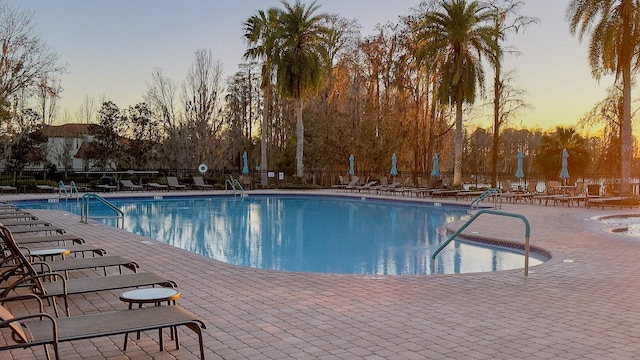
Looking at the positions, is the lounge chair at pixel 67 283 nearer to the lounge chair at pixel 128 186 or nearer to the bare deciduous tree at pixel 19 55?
the lounge chair at pixel 128 186

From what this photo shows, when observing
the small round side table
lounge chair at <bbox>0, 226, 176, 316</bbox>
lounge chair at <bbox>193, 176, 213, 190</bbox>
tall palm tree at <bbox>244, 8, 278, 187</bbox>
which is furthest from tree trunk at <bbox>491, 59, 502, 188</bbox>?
the small round side table

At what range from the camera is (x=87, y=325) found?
11.5ft

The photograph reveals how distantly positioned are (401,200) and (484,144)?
33178 millimetres

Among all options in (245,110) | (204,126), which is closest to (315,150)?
(204,126)

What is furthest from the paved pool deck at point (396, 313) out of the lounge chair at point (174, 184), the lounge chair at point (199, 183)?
the lounge chair at point (199, 183)

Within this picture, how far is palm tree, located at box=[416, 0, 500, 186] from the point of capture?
25.2 meters

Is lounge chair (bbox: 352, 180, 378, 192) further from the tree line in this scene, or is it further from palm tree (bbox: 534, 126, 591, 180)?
palm tree (bbox: 534, 126, 591, 180)

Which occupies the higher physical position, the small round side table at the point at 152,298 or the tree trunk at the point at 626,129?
the tree trunk at the point at 626,129

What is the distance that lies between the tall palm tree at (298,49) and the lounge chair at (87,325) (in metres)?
26.5

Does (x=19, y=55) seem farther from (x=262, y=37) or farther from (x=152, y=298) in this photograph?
(x=152, y=298)

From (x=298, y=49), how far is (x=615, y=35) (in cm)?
1565

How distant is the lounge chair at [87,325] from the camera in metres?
3.17

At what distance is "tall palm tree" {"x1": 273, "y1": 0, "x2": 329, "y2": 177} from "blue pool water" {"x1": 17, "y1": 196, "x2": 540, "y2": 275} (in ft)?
26.1

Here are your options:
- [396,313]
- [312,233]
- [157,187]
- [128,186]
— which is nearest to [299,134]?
[157,187]
